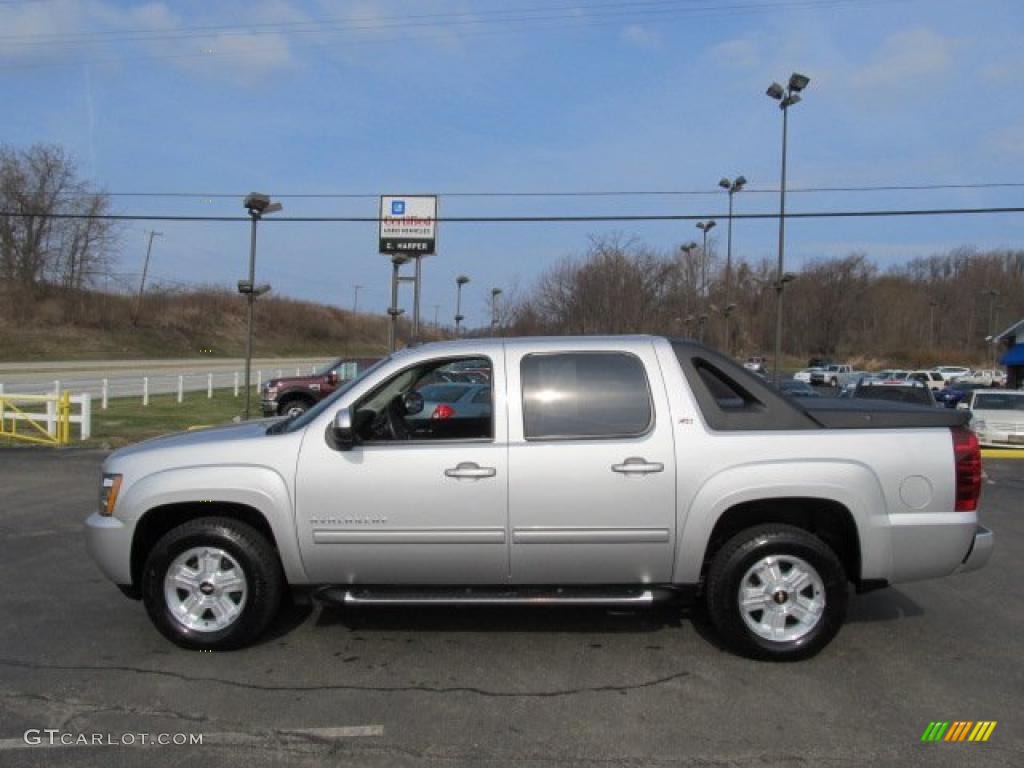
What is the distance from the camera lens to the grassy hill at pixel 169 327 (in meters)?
65.3

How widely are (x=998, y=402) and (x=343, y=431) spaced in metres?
19.0

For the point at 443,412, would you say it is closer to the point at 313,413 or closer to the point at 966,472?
the point at 313,413

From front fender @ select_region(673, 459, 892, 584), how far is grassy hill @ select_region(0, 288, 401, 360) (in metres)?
63.7

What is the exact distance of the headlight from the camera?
484 centimetres

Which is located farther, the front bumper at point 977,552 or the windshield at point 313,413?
the windshield at point 313,413

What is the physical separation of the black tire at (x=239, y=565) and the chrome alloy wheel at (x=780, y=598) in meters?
2.64

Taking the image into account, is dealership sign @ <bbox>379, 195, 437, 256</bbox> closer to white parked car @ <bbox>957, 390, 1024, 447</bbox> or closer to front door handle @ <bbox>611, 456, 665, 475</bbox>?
white parked car @ <bbox>957, 390, 1024, 447</bbox>

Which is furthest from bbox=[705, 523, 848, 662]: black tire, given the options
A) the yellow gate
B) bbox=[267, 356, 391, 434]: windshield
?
the yellow gate

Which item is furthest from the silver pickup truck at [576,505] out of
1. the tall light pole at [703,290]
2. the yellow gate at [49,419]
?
the tall light pole at [703,290]

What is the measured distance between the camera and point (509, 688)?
4359 mm

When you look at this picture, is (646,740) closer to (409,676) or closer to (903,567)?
(409,676)

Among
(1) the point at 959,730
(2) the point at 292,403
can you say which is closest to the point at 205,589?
(1) the point at 959,730

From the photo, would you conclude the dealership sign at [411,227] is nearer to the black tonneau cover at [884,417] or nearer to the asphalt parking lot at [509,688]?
the asphalt parking lot at [509,688]

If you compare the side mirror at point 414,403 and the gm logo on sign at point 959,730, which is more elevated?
the side mirror at point 414,403
